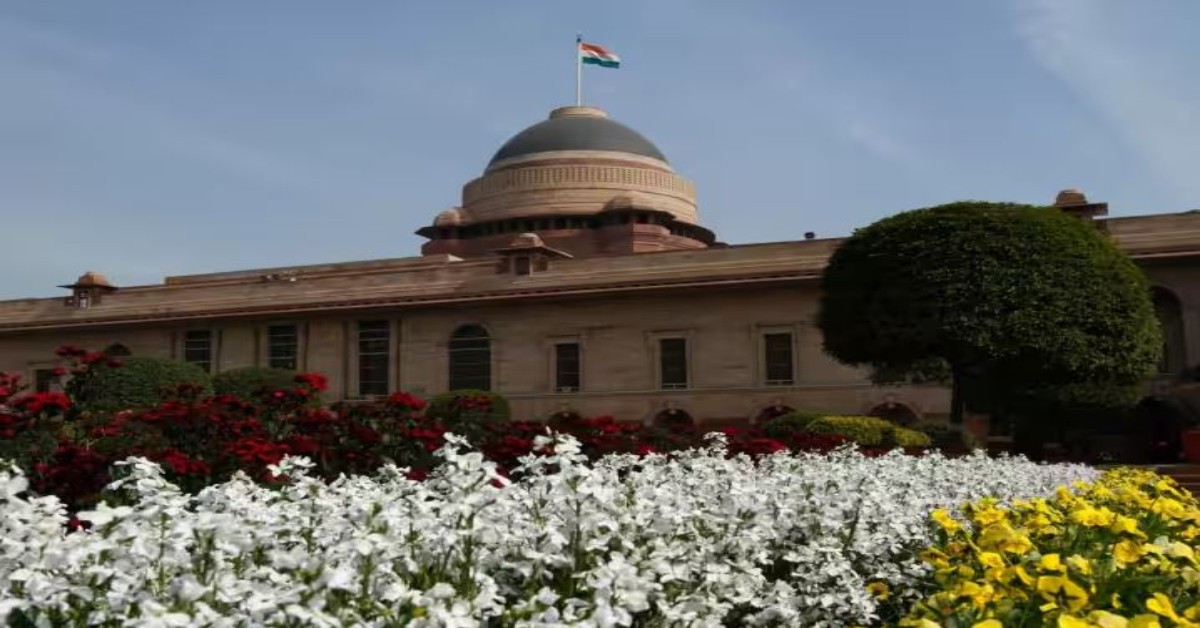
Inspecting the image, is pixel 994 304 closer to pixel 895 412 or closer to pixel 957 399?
pixel 957 399

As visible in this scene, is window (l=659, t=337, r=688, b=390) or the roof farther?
window (l=659, t=337, r=688, b=390)

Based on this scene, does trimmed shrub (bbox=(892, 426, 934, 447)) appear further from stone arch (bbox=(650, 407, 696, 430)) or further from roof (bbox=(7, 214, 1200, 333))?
stone arch (bbox=(650, 407, 696, 430))

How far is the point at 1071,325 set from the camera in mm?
23203

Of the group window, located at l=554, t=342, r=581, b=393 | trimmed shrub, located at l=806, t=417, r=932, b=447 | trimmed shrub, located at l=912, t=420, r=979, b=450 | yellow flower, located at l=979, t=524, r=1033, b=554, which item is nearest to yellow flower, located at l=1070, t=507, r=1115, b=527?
yellow flower, located at l=979, t=524, r=1033, b=554

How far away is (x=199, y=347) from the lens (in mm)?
38281

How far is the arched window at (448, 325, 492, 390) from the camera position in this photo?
34438mm

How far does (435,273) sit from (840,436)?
1974 cm

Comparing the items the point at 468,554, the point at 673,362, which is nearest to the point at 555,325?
the point at 673,362

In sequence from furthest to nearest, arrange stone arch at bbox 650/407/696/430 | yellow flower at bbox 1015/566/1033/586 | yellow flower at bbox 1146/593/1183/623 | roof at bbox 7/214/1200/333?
stone arch at bbox 650/407/696/430, roof at bbox 7/214/1200/333, yellow flower at bbox 1015/566/1033/586, yellow flower at bbox 1146/593/1183/623

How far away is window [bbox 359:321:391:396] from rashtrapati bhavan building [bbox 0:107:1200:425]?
0.19ft

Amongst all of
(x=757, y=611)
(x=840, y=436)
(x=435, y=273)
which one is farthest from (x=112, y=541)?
(x=435, y=273)

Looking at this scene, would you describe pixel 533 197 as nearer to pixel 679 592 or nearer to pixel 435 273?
pixel 435 273

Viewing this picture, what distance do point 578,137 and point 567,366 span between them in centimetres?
1753

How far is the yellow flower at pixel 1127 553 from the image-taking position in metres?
4.86
